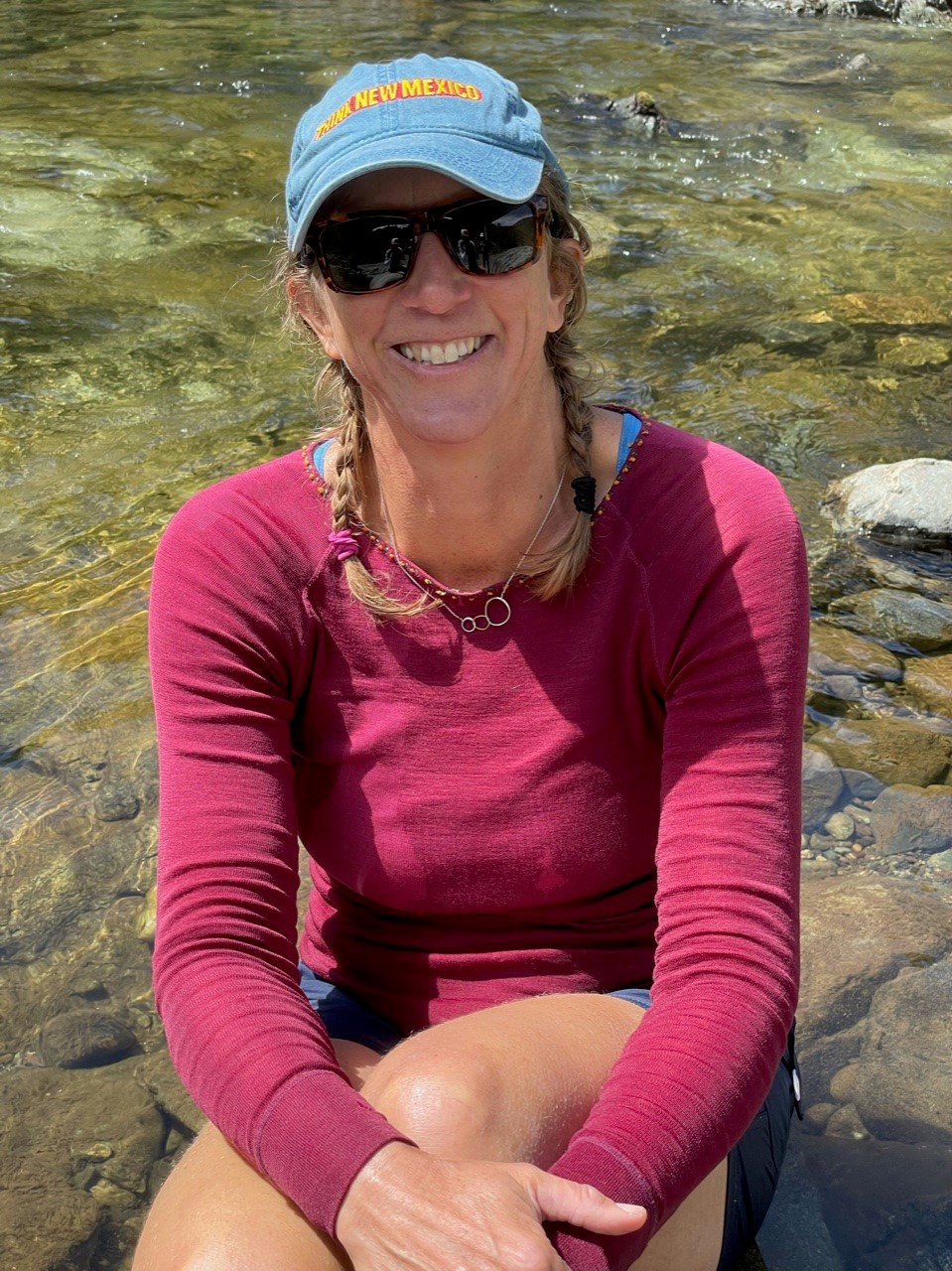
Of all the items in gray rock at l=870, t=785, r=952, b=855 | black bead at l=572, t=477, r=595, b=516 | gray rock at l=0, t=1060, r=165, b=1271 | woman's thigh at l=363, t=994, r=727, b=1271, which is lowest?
gray rock at l=0, t=1060, r=165, b=1271

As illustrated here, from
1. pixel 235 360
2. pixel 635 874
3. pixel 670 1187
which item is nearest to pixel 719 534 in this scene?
pixel 635 874

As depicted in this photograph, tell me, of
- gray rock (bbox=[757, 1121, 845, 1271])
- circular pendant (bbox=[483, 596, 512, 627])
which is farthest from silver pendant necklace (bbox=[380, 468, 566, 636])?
gray rock (bbox=[757, 1121, 845, 1271])

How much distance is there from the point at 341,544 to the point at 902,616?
2735 mm

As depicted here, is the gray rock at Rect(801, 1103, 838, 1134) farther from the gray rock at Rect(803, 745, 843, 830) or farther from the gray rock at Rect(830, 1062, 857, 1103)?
the gray rock at Rect(803, 745, 843, 830)

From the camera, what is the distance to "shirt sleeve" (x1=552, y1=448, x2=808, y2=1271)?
1.96m

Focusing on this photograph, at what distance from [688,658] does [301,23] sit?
12.9 m

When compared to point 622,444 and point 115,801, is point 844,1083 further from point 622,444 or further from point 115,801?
point 115,801

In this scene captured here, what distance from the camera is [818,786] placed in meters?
3.74

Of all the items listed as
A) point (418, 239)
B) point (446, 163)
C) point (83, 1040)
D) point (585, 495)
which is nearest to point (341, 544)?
point (585, 495)

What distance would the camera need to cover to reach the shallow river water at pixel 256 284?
4.46m

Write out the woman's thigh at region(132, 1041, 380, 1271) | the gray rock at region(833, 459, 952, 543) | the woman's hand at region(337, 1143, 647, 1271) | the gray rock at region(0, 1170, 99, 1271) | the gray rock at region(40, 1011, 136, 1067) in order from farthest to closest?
1. the gray rock at region(833, 459, 952, 543)
2. the gray rock at region(40, 1011, 136, 1067)
3. the gray rock at region(0, 1170, 99, 1271)
4. the woman's thigh at region(132, 1041, 380, 1271)
5. the woman's hand at region(337, 1143, 647, 1271)

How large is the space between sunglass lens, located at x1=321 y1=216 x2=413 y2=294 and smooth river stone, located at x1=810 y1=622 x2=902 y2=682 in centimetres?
252

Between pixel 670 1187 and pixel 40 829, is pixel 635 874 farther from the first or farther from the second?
pixel 40 829

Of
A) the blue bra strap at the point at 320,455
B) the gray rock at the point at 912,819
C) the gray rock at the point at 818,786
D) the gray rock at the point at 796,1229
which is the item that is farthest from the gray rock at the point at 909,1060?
the blue bra strap at the point at 320,455
